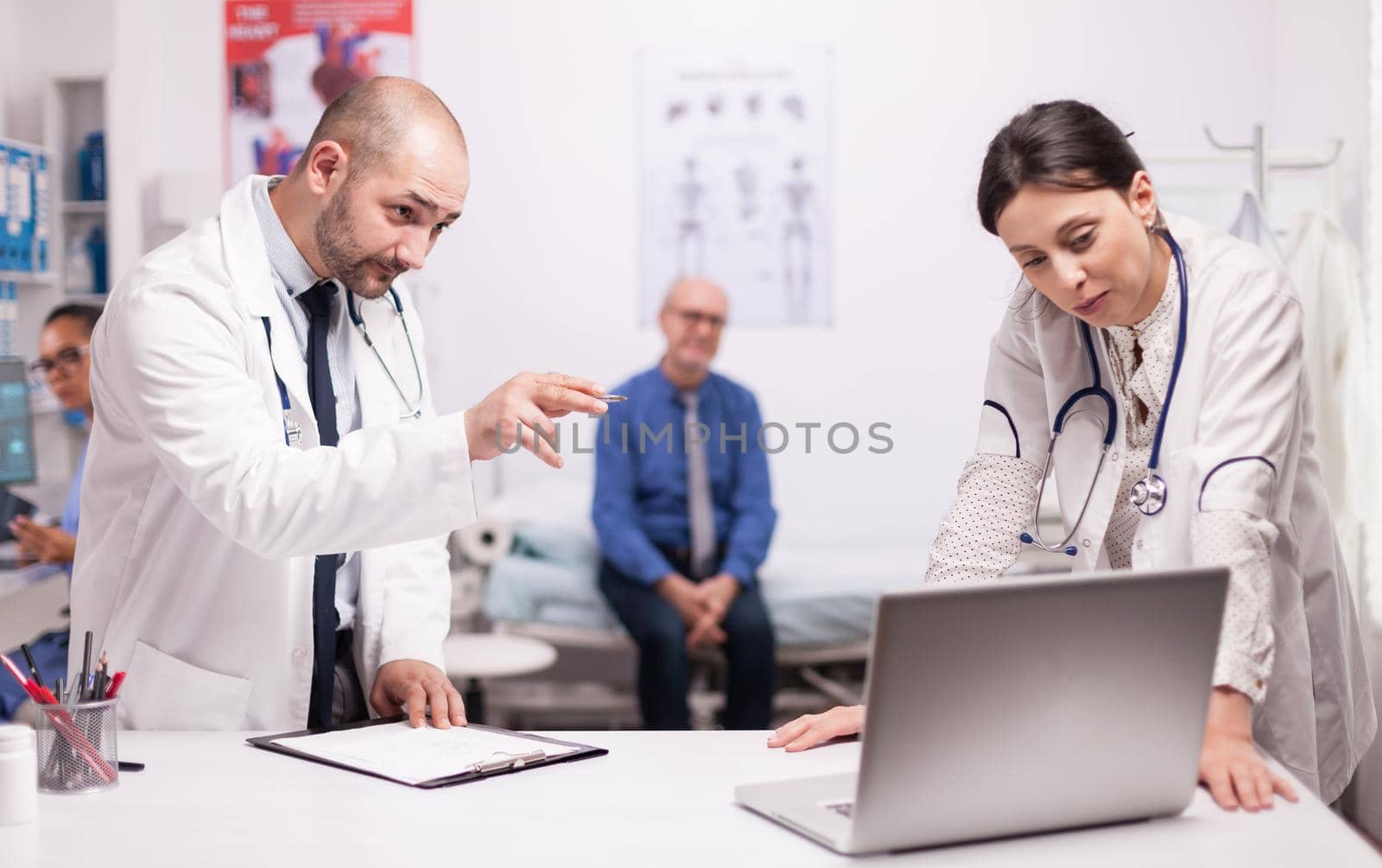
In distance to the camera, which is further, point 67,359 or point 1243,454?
point 67,359

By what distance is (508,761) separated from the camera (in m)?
1.28

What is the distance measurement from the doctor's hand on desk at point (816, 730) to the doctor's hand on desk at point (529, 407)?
0.39 meters

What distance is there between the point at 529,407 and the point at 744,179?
9.44 ft

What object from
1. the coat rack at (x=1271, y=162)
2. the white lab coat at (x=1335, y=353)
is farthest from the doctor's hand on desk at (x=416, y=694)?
the coat rack at (x=1271, y=162)

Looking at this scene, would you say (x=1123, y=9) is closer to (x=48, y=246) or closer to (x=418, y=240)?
(x=418, y=240)

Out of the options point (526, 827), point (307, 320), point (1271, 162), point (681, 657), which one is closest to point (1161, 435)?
point (526, 827)

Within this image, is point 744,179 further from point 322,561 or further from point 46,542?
point 322,561

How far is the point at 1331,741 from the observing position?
4.88ft

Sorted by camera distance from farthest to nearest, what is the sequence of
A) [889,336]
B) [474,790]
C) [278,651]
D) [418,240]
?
[889,336] → [418,240] → [278,651] → [474,790]

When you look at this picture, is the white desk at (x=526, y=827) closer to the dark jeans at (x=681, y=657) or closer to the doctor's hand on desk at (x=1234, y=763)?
the doctor's hand on desk at (x=1234, y=763)

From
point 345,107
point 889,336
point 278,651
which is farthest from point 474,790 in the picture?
point 889,336

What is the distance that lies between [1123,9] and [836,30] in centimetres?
90

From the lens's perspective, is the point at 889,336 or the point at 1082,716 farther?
the point at 889,336

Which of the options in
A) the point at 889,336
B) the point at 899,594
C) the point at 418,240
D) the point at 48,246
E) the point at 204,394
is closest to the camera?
the point at 899,594
